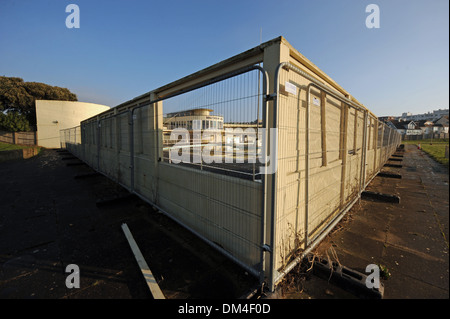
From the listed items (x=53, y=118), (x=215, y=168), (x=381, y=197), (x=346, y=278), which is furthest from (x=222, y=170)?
(x=53, y=118)

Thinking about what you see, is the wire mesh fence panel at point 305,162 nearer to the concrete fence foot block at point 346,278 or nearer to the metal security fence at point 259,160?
the metal security fence at point 259,160

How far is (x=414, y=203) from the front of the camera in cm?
488

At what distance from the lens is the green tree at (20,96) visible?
26828 millimetres

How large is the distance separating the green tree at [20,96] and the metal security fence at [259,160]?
116 feet

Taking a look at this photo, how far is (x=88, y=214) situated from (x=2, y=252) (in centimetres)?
152

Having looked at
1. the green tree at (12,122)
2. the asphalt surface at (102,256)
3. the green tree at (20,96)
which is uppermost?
the green tree at (20,96)

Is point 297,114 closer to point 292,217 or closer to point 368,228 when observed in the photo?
point 292,217

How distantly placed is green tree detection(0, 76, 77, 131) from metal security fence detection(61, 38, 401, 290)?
35396 mm

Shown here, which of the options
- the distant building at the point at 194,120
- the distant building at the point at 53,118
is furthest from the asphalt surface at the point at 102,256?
the distant building at the point at 53,118

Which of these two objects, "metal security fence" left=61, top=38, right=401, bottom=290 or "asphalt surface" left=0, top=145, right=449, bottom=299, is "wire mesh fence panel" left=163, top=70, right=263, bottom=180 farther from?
"asphalt surface" left=0, top=145, right=449, bottom=299

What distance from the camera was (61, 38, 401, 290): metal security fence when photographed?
2.09 meters

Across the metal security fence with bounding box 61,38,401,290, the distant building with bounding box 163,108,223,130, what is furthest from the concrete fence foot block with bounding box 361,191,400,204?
the distant building with bounding box 163,108,223,130
